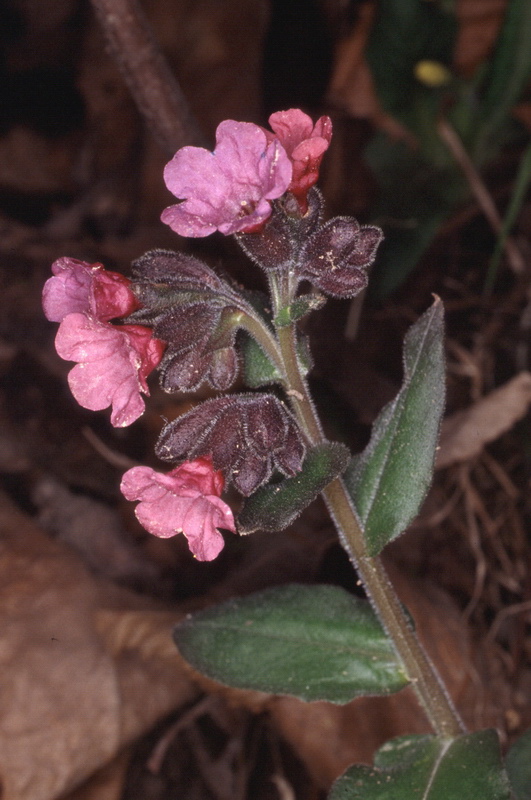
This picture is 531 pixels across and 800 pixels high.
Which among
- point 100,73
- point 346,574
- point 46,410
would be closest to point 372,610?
point 346,574

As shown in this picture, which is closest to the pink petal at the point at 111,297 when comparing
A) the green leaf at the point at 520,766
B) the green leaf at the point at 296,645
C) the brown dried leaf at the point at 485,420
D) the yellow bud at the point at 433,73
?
the green leaf at the point at 296,645

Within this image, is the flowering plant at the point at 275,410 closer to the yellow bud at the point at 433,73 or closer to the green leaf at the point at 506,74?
the yellow bud at the point at 433,73

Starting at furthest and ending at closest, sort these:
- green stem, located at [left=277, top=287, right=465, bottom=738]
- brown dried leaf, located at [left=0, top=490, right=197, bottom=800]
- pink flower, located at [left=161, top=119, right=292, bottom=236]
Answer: brown dried leaf, located at [left=0, top=490, right=197, bottom=800] → green stem, located at [left=277, top=287, right=465, bottom=738] → pink flower, located at [left=161, top=119, right=292, bottom=236]

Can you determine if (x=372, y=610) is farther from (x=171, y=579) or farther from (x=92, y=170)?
(x=92, y=170)

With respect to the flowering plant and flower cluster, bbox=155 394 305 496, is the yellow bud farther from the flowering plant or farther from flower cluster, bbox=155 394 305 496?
flower cluster, bbox=155 394 305 496

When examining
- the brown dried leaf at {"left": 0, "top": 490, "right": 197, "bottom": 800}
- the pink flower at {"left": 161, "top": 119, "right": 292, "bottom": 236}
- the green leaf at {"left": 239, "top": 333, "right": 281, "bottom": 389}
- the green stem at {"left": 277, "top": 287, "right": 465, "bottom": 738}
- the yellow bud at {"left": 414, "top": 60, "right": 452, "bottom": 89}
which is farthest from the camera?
the yellow bud at {"left": 414, "top": 60, "right": 452, "bottom": 89}

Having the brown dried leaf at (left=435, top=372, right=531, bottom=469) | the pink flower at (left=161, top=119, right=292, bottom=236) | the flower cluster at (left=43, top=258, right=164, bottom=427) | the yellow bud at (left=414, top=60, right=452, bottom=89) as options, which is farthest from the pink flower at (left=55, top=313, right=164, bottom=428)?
the yellow bud at (left=414, top=60, right=452, bottom=89)
